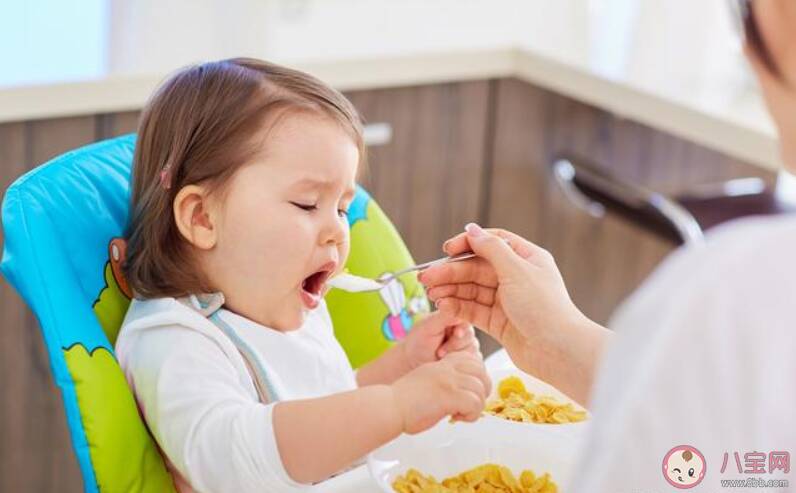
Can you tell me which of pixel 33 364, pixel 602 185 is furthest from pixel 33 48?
pixel 602 185

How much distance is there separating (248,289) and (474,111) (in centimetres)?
139

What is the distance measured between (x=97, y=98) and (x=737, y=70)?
1.76m

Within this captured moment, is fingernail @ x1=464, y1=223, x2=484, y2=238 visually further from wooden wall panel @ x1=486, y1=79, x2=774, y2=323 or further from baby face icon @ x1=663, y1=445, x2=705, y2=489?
wooden wall panel @ x1=486, y1=79, x2=774, y2=323

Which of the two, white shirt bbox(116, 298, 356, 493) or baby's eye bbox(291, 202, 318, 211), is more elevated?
baby's eye bbox(291, 202, 318, 211)

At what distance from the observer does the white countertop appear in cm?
221

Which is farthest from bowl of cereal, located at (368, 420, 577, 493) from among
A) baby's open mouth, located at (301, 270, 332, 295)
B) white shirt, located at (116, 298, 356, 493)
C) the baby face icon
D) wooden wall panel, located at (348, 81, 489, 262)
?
wooden wall panel, located at (348, 81, 489, 262)

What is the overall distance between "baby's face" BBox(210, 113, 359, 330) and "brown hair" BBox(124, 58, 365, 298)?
2 centimetres

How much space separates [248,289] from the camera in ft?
4.38

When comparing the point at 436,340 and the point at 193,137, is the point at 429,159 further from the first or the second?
the point at 193,137

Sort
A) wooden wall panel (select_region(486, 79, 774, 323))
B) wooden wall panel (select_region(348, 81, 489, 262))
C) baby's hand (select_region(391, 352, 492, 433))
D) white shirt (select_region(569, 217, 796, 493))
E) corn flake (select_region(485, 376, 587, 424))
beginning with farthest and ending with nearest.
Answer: wooden wall panel (select_region(486, 79, 774, 323)), wooden wall panel (select_region(348, 81, 489, 262)), corn flake (select_region(485, 376, 587, 424)), baby's hand (select_region(391, 352, 492, 433)), white shirt (select_region(569, 217, 796, 493))

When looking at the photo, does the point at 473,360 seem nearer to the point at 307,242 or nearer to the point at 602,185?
the point at 307,242

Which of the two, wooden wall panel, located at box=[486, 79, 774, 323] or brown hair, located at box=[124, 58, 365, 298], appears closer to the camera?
brown hair, located at box=[124, 58, 365, 298]

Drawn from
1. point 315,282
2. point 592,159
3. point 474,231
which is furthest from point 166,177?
point 592,159

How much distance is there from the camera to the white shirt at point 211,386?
3.87 feet
